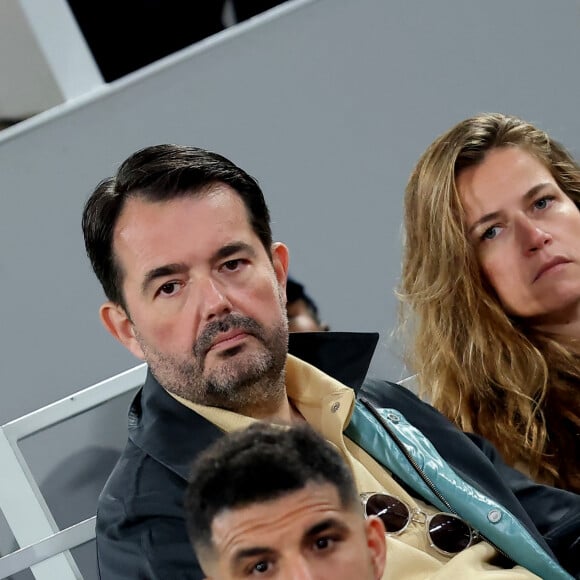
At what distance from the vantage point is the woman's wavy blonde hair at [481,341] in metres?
2.08

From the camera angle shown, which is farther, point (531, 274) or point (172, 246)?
point (531, 274)

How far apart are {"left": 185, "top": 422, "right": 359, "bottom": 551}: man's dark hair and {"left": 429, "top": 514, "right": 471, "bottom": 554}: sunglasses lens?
502 millimetres

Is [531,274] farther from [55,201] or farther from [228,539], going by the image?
[228,539]

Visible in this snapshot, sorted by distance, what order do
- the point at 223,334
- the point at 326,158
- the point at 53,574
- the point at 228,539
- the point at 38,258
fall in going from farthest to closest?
the point at 326,158 < the point at 38,258 < the point at 53,574 < the point at 223,334 < the point at 228,539

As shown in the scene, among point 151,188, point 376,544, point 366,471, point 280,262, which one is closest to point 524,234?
point 280,262

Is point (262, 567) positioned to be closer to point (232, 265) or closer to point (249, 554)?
point (249, 554)

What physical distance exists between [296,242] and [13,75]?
759 mm

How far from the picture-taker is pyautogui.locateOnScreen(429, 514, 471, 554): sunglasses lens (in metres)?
1.50

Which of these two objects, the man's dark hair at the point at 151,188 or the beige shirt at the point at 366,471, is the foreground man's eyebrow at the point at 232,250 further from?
the beige shirt at the point at 366,471

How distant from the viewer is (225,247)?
1504 mm

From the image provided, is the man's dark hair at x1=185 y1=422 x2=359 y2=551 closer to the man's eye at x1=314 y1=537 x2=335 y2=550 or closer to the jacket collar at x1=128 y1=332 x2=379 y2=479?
the man's eye at x1=314 y1=537 x2=335 y2=550

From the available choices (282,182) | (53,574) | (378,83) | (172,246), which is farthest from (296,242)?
(172,246)

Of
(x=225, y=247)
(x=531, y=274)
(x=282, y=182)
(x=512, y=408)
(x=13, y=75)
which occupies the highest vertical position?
(x=13, y=75)

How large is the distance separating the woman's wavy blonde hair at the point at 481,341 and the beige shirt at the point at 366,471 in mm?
533
